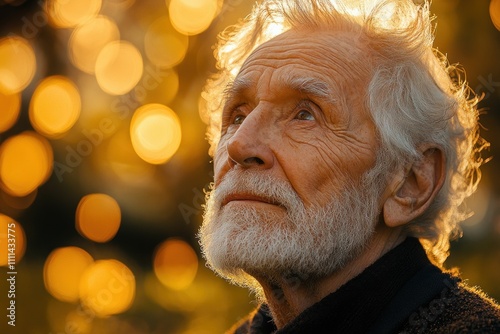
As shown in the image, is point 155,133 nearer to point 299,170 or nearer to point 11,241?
point 11,241

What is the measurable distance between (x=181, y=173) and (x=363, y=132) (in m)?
3.09

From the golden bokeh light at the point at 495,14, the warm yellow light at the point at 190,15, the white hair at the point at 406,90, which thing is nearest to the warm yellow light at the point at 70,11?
the warm yellow light at the point at 190,15

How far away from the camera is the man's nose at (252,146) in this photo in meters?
2.89

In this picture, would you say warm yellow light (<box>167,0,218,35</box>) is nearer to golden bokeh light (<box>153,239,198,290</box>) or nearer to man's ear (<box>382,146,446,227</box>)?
golden bokeh light (<box>153,239,198,290</box>)

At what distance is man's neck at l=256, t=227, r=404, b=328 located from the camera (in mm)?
2928

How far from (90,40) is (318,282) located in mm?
4006

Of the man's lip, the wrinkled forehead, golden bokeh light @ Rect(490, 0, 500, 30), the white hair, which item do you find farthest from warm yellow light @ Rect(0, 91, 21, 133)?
golden bokeh light @ Rect(490, 0, 500, 30)

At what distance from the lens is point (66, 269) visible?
20.9 ft

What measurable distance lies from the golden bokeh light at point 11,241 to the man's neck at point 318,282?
3519 mm

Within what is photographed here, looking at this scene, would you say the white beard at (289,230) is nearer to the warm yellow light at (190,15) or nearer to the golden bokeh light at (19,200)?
the warm yellow light at (190,15)

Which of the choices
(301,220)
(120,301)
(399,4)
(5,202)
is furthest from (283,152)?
(5,202)

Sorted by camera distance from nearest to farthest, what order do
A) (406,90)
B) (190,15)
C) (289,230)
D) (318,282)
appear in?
(289,230) < (318,282) < (406,90) < (190,15)

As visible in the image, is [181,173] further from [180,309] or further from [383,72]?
[383,72]
